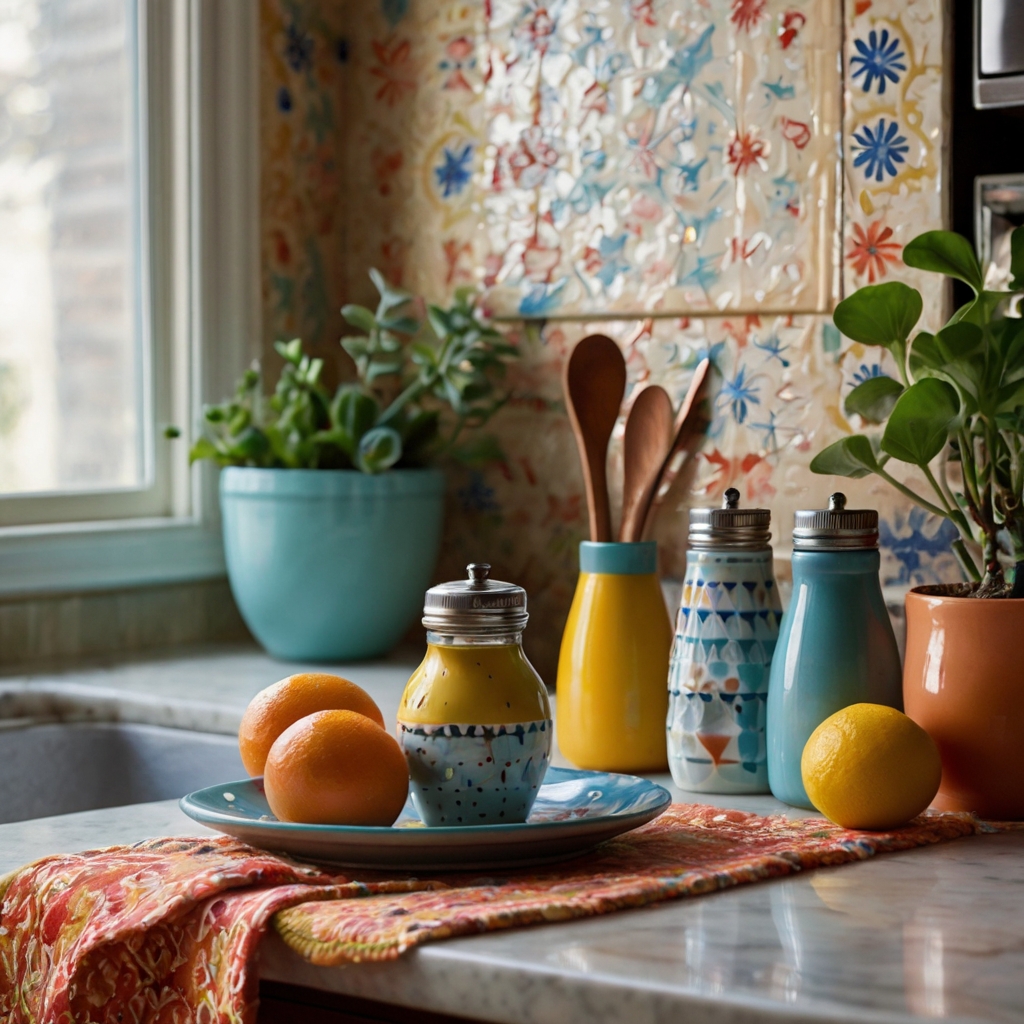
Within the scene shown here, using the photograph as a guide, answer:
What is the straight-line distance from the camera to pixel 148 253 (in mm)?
1795

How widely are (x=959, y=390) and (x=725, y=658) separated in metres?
0.25

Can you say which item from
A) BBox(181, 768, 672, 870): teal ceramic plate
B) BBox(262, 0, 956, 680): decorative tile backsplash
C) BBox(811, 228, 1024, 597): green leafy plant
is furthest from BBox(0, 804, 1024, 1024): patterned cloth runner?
BBox(262, 0, 956, 680): decorative tile backsplash

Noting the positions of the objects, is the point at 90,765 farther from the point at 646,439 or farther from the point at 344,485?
the point at 646,439

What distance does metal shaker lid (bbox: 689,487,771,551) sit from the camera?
108cm

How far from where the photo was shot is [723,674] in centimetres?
107

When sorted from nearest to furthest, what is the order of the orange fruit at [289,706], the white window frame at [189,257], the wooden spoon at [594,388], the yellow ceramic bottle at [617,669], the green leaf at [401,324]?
the orange fruit at [289,706]
the yellow ceramic bottle at [617,669]
the wooden spoon at [594,388]
the green leaf at [401,324]
the white window frame at [189,257]

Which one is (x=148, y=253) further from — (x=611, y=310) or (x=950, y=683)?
(x=950, y=683)

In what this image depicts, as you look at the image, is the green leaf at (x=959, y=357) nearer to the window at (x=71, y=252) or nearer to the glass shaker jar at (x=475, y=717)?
the glass shaker jar at (x=475, y=717)

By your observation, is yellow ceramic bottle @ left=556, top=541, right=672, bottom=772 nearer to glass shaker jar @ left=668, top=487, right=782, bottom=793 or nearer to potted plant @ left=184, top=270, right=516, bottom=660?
glass shaker jar @ left=668, top=487, right=782, bottom=793

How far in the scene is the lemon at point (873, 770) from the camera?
2.98 feet

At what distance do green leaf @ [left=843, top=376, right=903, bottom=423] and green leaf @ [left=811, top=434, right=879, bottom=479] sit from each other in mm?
40

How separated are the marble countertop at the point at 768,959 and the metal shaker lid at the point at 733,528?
271 millimetres

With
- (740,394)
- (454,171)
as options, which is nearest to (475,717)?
(740,394)

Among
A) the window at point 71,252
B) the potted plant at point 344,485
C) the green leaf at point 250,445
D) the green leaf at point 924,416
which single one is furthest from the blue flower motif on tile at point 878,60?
the window at point 71,252
